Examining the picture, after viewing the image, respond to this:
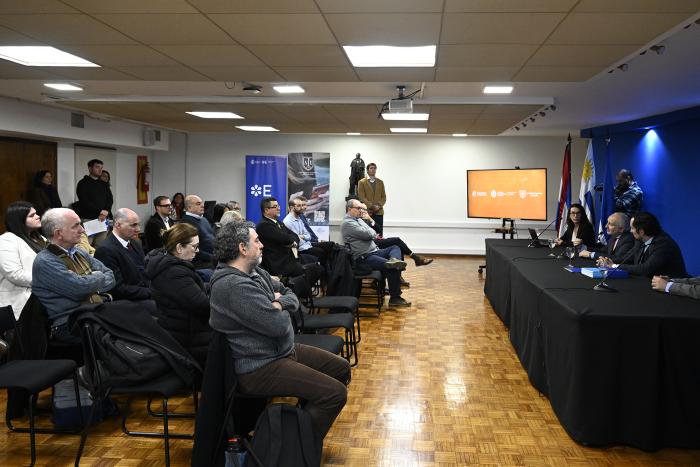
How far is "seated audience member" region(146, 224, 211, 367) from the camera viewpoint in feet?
10.8

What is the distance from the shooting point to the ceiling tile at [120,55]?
461 cm

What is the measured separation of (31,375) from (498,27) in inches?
130

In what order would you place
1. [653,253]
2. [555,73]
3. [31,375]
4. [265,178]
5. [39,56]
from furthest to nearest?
1. [265,178]
2. [555,73]
3. [39,56]
4. [653,253]
5. [31,375]

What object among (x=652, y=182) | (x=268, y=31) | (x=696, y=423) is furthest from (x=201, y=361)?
(x=652, y=182)

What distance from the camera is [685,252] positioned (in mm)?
8250

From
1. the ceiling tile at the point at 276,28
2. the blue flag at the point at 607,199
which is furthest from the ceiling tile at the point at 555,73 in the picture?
the blue flag at the point at 607,199

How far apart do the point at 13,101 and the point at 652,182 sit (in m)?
8.97

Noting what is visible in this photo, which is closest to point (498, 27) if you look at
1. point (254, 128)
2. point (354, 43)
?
point (354, 43)

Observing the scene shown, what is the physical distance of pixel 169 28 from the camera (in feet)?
13.1

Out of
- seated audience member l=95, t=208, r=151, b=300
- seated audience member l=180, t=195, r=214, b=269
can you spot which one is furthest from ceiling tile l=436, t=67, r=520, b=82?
seated audience member l=180, t=195, r=214, b=269

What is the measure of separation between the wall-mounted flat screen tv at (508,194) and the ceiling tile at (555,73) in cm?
422

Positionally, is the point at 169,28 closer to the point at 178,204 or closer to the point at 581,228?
the point at 581,228

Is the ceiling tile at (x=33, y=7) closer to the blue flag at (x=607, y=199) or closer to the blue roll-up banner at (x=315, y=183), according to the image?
the blue roll-up banner at (x=315, y=183)

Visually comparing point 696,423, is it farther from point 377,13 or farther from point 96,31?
point 96,31
